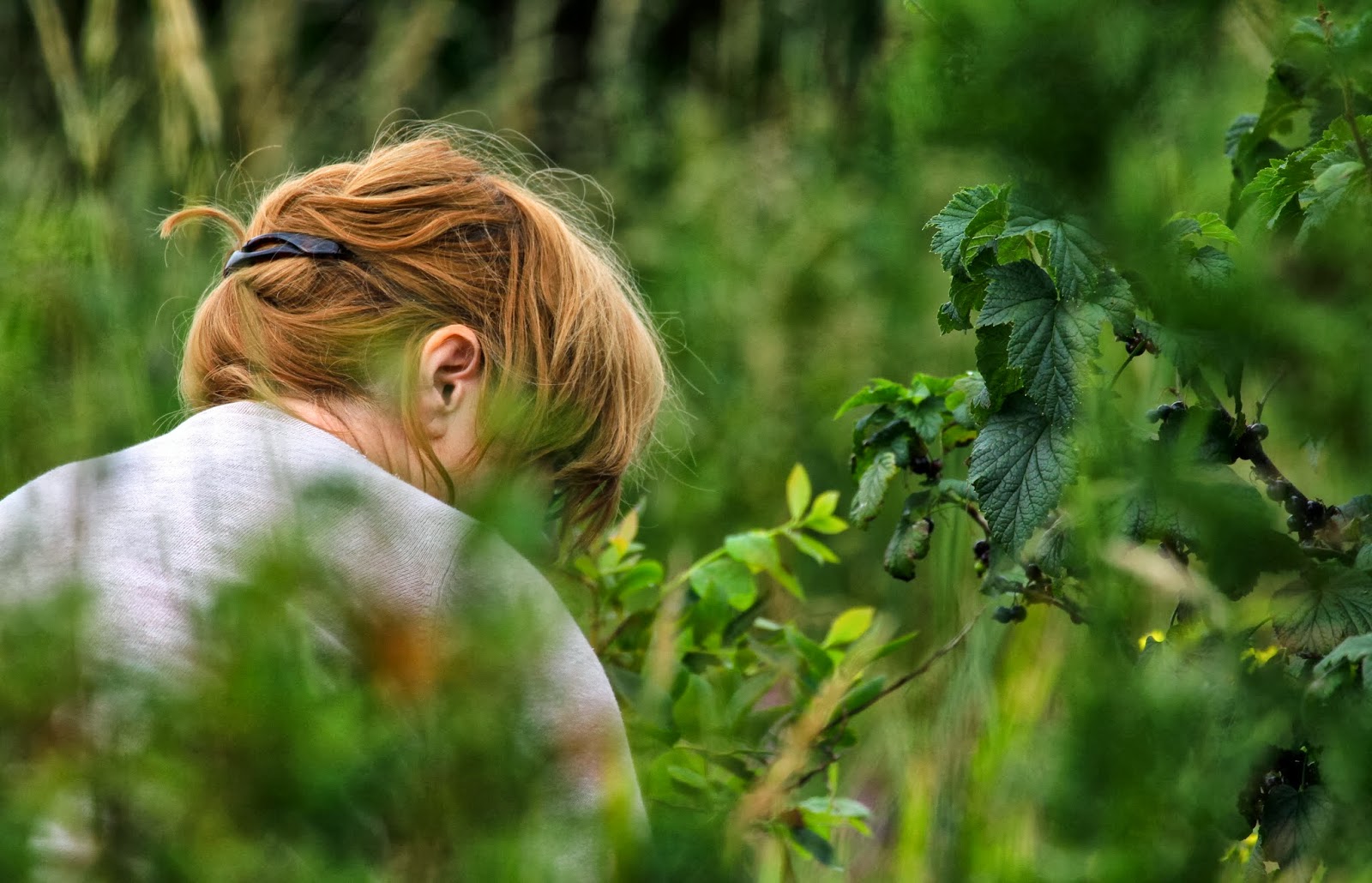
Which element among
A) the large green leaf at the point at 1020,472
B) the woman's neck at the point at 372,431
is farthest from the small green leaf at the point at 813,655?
the large green leaf at the point at 1020,472

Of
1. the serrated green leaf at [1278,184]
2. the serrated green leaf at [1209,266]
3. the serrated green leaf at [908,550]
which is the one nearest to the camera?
the serrated green leaf at [1209,266]

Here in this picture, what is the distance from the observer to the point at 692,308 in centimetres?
377

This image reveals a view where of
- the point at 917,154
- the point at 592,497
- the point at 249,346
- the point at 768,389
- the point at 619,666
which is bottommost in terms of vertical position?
the point at 768,389

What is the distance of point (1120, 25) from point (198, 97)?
244 cm

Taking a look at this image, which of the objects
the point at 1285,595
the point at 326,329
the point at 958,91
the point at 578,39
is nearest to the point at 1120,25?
the point at 958,91

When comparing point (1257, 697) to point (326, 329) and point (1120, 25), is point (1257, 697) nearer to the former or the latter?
point (1120, 25)

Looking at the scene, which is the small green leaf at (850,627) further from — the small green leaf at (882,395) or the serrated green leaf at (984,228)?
the serrated green leaf at (984,228)

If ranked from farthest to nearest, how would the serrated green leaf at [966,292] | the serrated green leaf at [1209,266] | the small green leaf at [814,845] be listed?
the small green leaf at [814,845] < the serrated green leaf at [966,292] < the serrated green leaf at [1209,266]

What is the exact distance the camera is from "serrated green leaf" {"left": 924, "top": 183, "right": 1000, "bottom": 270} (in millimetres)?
1070

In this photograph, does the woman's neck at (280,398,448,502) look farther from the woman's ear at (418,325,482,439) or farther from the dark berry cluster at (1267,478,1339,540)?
the dark berry cluster at (1267,478,1339,540)

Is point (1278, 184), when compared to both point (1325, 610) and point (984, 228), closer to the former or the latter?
point (984, 228)

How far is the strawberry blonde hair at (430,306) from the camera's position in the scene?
1681 millimetres

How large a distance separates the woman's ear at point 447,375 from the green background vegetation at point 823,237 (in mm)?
339

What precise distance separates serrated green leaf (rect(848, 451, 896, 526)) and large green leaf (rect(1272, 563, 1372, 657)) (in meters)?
0.43
